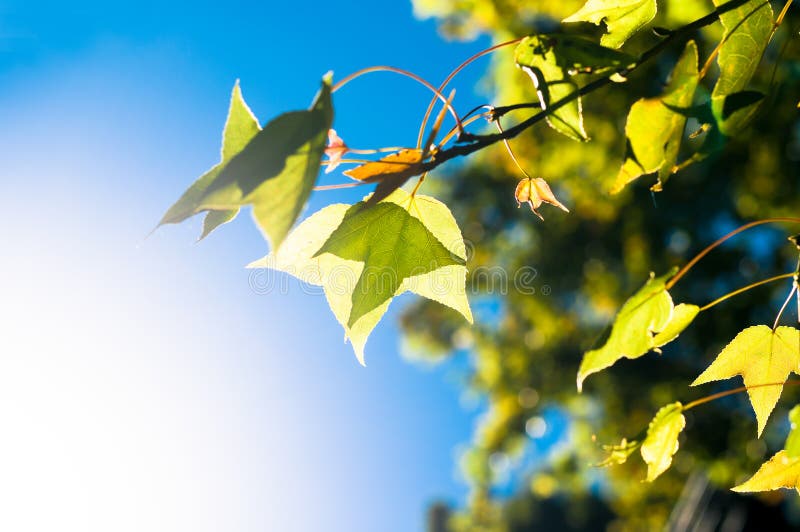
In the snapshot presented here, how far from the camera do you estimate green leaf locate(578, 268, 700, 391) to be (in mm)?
742

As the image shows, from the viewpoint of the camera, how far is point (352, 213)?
0.69 m

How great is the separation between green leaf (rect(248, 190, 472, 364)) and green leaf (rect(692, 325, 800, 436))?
1.22ft

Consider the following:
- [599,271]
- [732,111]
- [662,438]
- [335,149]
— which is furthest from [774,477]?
[599,271]

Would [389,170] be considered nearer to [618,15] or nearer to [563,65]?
[563,65]

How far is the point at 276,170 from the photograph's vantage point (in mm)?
528

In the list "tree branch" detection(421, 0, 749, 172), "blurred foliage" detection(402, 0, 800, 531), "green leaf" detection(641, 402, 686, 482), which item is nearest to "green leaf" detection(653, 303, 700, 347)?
"green leaf" detection(641, 402, 686, 482)

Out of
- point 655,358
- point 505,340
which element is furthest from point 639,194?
point 505,340

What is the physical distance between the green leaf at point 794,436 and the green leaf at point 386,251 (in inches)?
16.2

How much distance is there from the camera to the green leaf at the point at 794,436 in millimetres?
609

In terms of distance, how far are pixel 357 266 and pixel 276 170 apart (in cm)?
26

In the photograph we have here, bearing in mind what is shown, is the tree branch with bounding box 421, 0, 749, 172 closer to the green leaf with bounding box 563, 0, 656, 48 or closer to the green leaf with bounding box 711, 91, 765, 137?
the green leaf with bounding box 711, 91, 765, 137

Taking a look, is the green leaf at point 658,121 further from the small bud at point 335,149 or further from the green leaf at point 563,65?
the small bud at point 335,149

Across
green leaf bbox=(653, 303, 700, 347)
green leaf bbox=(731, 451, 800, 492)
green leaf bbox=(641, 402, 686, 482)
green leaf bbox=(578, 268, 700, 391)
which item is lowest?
green leaf bbox=(731, 451, 800, 492)

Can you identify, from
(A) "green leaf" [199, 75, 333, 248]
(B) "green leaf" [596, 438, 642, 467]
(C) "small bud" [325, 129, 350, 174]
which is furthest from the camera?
(B) "green leaf" [596, 438, 642, 467]
